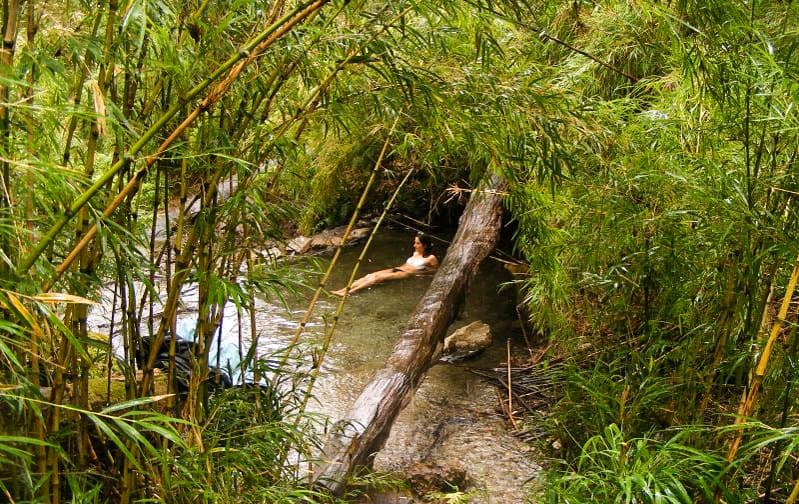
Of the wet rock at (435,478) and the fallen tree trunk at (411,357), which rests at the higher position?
the fallen tree trunk at (411,357)

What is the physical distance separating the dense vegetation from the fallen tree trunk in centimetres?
60

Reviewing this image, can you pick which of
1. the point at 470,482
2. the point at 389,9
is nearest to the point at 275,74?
the point at 389,9

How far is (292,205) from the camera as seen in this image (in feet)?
7.98

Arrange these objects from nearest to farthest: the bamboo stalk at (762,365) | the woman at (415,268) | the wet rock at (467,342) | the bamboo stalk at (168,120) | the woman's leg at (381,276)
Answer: the bamboo stalk at (168,120)
the bamboo stalk at (762,365)
the wet rock at (467,342)
the woman's leg at (381,276)
the woman at (415,268)

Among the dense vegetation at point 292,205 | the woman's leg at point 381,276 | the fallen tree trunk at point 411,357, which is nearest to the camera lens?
the dense vegetation at point 292,205

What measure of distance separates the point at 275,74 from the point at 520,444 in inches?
113

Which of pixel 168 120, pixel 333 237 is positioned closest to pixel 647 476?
pixel 168 120

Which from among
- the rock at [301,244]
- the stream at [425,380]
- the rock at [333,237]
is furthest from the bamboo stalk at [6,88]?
the rock at [333,237]

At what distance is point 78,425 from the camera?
6.16 feet

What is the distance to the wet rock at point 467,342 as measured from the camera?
5430 millimetres

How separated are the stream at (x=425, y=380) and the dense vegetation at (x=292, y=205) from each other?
0.53 meters

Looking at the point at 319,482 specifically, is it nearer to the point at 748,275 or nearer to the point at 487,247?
the point at 748,275

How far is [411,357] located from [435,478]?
80 centimetres

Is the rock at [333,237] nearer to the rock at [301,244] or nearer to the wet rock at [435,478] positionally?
the rock at [301,244]
